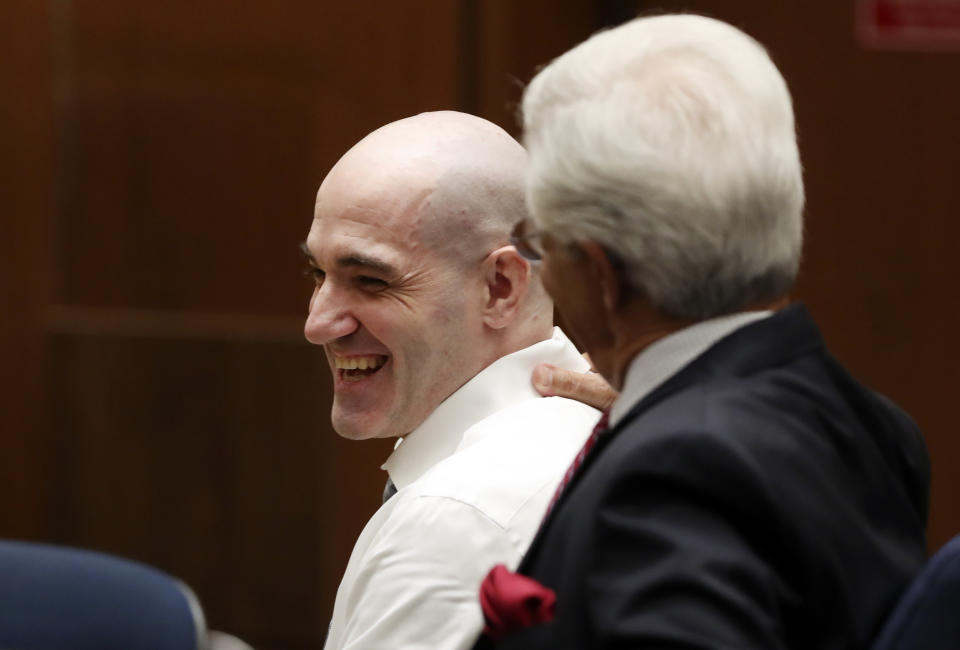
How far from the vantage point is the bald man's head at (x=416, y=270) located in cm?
154

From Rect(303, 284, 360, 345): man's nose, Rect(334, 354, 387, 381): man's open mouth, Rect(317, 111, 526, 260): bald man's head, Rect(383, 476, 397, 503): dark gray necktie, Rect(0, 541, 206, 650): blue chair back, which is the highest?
Rect(317, 111, 526, 260): bald man's head

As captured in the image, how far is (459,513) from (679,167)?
1.60 feet

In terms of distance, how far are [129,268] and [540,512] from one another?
2511mm

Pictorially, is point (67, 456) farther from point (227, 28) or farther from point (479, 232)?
point (479, 232)

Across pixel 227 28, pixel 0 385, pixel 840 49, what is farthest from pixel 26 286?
pixel 840 49

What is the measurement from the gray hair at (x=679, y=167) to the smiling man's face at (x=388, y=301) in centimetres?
45

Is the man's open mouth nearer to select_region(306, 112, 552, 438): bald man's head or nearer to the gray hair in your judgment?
select_region(306, 112, 552, 438): bald man's head

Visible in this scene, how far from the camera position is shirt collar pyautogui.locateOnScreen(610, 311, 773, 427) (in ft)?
3.56

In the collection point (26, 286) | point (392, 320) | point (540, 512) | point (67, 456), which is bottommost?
point (67, 456)

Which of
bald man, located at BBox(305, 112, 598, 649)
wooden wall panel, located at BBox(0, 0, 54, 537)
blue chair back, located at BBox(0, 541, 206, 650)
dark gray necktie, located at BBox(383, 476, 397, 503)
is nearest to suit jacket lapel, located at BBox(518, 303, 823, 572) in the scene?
bald man, located at BBox(305, 112, 598, 649)

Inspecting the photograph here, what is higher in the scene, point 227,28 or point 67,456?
point 227,28

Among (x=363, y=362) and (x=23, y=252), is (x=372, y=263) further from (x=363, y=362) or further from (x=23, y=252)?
(x=23, y=252)

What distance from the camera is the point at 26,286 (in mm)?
3701

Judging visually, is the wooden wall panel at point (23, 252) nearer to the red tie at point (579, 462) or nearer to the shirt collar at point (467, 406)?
the shirt collar at point (467, 406)
